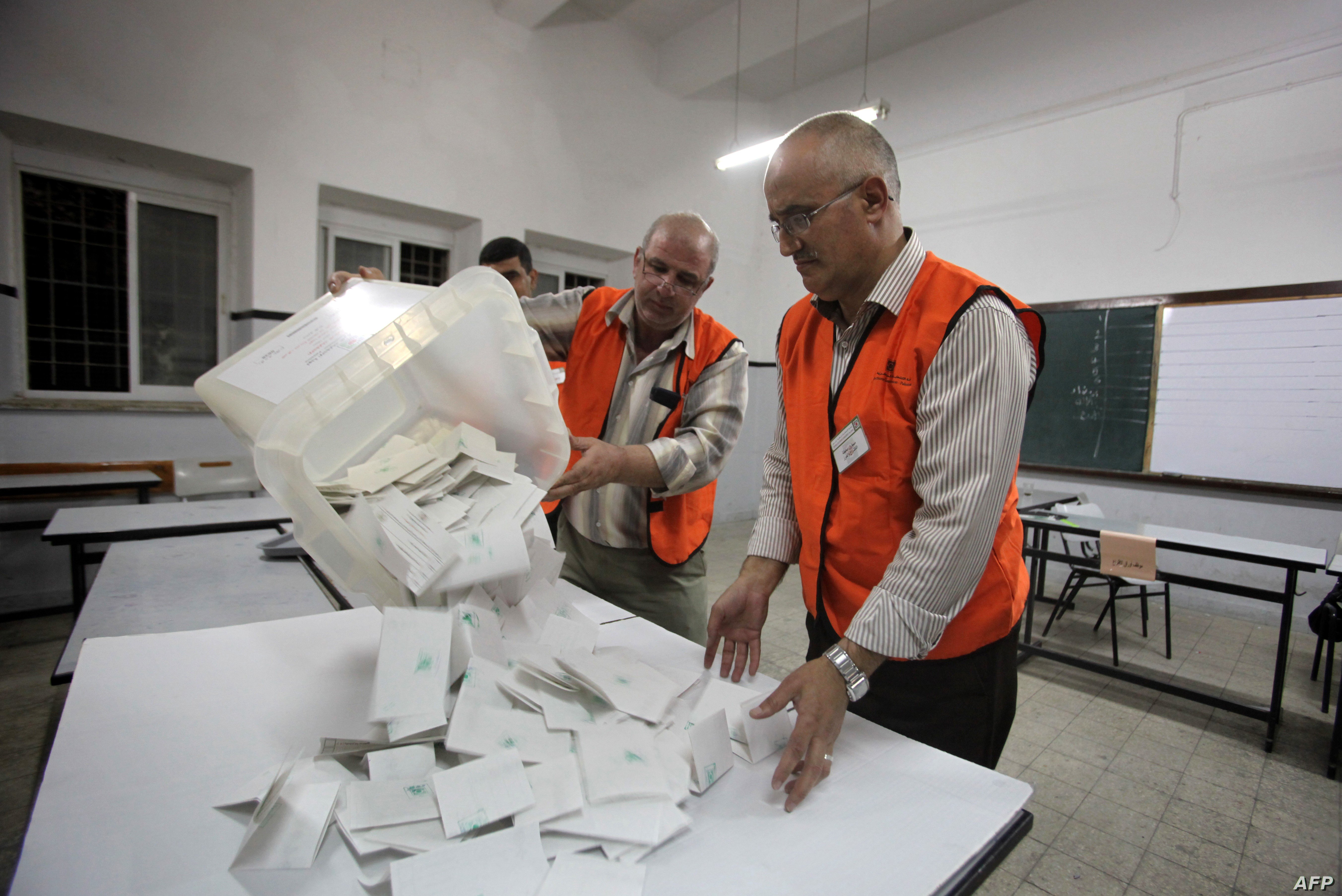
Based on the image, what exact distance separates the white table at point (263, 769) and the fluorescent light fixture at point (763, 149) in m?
3.68

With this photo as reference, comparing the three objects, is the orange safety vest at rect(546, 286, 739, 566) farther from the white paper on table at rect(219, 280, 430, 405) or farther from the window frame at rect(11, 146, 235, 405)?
the window frame at rect(11, 146, 235, 405)

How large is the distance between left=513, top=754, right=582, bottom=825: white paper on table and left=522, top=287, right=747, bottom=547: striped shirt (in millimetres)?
798

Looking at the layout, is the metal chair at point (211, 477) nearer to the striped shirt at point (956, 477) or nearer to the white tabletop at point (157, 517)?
the white tabletop at point (157, 517)

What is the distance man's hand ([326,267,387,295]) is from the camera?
118cm

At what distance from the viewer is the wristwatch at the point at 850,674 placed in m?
A: 0.72

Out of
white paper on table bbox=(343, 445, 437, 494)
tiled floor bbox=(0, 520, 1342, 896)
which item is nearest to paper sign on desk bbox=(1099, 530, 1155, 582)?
tiled floor bbox=(0, 520, 1342, 896)

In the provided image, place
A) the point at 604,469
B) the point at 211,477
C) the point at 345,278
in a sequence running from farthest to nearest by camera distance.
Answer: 1. the point at 211,477
2. the point at 345,278
3. the point at 604,469

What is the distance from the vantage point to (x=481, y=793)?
21.6 inches

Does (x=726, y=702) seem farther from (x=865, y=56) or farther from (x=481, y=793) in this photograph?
(x=865, y=56)

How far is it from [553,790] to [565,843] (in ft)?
0.15

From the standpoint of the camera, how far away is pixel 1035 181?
4.34 meters

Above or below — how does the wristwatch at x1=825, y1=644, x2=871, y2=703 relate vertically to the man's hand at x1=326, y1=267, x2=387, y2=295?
below

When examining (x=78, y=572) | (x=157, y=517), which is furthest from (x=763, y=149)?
(x=78, y=572)

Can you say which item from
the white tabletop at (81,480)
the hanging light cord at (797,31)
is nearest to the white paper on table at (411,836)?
the white tabletop at (81,480)
